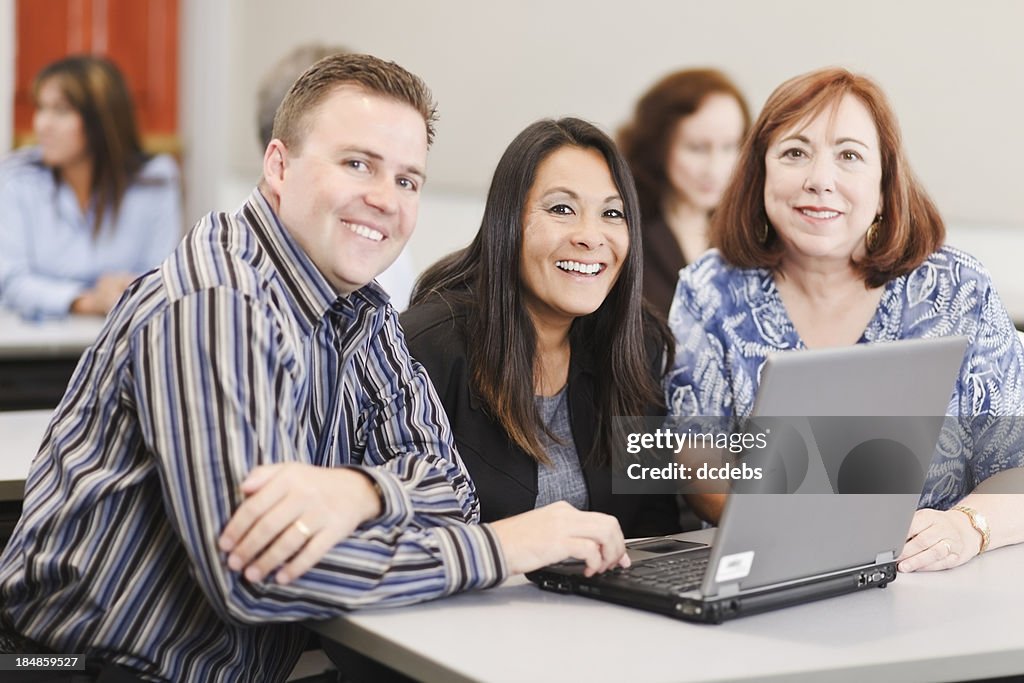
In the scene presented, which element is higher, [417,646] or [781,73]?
[781,73]

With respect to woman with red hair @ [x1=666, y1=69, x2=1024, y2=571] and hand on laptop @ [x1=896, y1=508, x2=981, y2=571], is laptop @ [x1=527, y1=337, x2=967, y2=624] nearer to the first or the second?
hand on laptop @ [x1=896, y1=508, x2=981, y2=571]

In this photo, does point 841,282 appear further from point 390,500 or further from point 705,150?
point 705,150

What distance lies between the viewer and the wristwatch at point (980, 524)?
187cm

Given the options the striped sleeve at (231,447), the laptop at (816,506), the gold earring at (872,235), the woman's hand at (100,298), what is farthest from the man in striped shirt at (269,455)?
the woman's hand at (100,298)

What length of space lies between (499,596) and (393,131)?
23.8 inches

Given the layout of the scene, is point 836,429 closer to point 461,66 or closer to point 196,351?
point 196,351

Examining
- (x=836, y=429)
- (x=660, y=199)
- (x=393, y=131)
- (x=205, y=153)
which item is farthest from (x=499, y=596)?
(x=205, y=153)

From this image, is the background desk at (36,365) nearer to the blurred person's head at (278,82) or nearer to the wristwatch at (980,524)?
the blurred person's head at (278,82)

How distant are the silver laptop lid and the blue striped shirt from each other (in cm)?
30

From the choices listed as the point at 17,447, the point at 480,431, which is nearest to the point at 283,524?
the point at 480,431

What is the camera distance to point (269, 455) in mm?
1430

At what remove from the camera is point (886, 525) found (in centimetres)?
162

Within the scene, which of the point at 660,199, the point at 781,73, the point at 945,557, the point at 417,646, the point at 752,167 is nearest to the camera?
the point at 417,646

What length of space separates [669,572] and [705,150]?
2.49m
